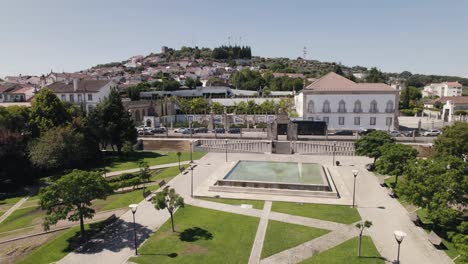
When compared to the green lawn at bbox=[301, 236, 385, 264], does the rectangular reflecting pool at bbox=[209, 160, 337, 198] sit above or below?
above

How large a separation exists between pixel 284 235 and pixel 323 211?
16.6ft

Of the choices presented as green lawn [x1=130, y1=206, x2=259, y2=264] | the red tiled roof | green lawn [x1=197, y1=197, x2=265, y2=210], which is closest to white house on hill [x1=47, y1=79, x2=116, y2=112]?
the red tiled roof

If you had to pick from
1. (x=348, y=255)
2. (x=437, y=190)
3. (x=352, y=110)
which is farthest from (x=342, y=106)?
(x=348, y=255)

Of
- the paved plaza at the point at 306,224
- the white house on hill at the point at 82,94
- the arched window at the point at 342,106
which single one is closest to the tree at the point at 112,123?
the paved plaza at the point at 306,224

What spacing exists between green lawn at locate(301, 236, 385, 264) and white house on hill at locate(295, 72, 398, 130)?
3975 cm

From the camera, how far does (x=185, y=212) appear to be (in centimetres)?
2200

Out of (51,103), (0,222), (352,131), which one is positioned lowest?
(0,222)

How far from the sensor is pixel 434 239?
17.2 m

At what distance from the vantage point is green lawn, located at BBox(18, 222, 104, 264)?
16.2 metres

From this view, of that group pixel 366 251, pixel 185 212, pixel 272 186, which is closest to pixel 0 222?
pixel 185 212

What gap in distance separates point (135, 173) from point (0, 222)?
1296 centimetres

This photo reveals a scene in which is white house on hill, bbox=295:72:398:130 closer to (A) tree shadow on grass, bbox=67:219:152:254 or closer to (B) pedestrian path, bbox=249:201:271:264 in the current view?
(B) pedestrian path, bbox=249:201:271:264

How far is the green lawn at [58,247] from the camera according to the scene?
16223mm

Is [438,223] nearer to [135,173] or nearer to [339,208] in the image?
[339,208]
